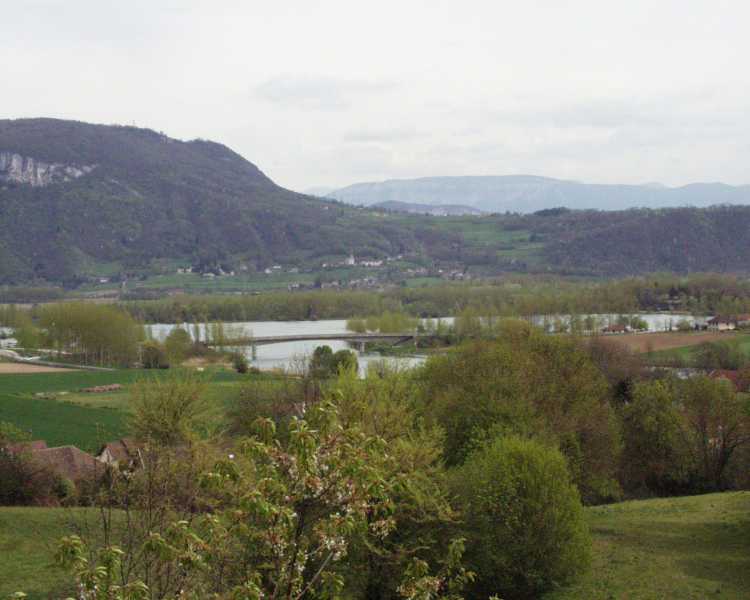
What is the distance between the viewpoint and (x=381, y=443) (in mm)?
7852

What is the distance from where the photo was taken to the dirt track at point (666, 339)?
3344 inches

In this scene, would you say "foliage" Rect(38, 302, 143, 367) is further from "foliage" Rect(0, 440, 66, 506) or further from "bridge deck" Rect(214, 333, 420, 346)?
"foliage" Rect(0, 440, 66, 506)

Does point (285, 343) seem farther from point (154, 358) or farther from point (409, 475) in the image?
point (409, 475)

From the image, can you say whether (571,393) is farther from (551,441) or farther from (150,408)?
(150,408)

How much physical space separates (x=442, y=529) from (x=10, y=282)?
192703 millimetres

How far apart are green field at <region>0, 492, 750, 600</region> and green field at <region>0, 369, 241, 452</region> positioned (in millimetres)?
7535

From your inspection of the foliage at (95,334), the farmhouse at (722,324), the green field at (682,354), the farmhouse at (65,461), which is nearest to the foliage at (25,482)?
the farmhouse at (65,461)

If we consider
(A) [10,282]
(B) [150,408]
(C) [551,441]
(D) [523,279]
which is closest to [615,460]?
(C) [551,441]

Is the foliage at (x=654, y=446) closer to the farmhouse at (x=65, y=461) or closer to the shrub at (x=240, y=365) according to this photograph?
the farmhouse at (x=65, y=461)

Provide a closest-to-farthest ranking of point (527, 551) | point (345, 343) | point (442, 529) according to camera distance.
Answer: point (442, 529), point (527, 551), point (345, 343)

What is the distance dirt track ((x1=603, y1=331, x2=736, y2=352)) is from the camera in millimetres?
84950

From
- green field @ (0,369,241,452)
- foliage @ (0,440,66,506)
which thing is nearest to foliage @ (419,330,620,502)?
green field @ (0,369,241,452)

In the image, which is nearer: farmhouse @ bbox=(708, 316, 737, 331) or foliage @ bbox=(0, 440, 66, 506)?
foliage @ bbox=(0, 440, 66, 506)

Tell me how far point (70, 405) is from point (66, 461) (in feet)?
68.2
